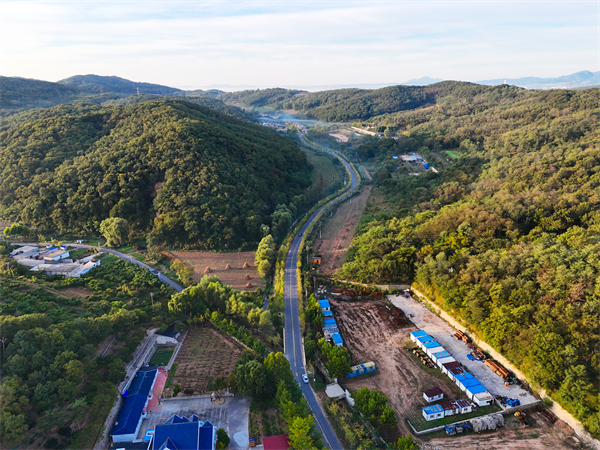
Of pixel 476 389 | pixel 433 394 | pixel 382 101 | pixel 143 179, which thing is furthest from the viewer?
pixel 382 101

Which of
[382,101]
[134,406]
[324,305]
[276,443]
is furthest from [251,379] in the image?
[382,101]

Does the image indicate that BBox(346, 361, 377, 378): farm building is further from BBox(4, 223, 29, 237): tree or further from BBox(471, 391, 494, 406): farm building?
BBox(4, 223, 29, 237): tree

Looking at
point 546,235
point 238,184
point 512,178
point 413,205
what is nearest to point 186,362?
point 238,184

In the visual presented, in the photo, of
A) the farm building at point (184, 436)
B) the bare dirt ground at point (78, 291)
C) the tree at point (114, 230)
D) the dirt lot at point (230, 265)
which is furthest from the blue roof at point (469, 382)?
the tree at point (114, 230)

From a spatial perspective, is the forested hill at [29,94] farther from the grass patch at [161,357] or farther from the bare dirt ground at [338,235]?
the grass patch at [161,357]

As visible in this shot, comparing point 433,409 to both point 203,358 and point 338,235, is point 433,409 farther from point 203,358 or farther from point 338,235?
point 338,235

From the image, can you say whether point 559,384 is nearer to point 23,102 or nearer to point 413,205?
point 413,205
